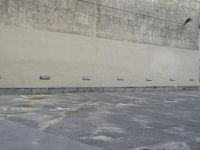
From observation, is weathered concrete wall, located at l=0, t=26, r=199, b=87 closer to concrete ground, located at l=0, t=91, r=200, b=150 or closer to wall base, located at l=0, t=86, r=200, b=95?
wall base, located at l=0, t=86, r=200, b=95

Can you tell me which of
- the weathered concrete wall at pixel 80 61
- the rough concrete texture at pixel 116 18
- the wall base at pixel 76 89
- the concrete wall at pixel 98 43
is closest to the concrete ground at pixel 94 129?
the wall base at pixel 76 89

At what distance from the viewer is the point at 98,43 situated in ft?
61.5

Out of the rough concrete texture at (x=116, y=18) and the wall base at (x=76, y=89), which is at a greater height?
the rough concrete texture at (x=116, y=18)

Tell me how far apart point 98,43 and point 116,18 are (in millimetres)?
2209

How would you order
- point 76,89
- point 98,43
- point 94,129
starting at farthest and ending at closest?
1. point 98,43
2. point 76,89
3. point 94,129

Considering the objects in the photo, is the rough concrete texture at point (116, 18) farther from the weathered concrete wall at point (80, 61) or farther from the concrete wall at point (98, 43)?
the weathered concrete wall at point (80, 61)

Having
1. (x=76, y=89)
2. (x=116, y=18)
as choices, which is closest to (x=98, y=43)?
(x=116, y=18)

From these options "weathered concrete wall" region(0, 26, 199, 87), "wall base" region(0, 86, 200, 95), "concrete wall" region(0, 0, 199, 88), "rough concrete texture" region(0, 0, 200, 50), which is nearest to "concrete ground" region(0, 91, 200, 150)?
"wall base" region(0, 86, 200, 95)

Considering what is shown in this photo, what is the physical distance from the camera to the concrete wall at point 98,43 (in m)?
15.4

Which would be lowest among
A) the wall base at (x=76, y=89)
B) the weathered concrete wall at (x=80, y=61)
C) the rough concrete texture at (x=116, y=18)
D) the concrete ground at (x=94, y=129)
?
the concrete ground at (x=94, y=129)

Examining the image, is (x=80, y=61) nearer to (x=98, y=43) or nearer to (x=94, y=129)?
(x=98, y=43)

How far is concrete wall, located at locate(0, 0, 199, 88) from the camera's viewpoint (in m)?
15.4

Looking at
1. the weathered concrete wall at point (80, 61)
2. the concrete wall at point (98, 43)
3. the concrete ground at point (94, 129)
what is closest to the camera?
the concrete ground at point (94, 129)

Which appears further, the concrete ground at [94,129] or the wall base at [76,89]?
the wall base at [76,89]
